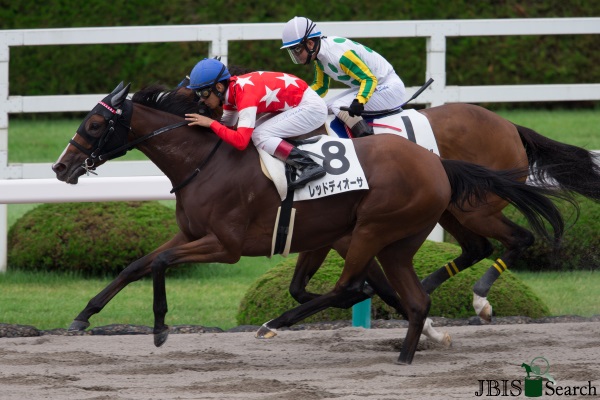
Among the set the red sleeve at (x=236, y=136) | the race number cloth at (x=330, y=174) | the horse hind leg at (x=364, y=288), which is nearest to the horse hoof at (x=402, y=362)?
the horse hind leg at (x=364, y=288)

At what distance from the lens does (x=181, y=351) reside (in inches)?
241

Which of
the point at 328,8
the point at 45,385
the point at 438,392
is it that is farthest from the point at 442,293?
the point at 328,8

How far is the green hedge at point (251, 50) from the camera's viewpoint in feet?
44.4

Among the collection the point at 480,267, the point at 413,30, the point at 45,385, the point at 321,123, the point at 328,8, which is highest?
the point at 328,8

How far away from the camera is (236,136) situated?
5.68 metres

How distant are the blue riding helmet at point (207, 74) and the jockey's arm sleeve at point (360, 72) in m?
1.00

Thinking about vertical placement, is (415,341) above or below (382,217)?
below

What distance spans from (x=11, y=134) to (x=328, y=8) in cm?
415

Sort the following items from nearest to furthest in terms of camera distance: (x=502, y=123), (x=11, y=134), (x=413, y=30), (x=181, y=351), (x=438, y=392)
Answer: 1. (x=438, y=392)
2. (x=181, y=351)
3. (x=502, y=123)
4. (x=413, y=30)
5. (x=11, y=134)

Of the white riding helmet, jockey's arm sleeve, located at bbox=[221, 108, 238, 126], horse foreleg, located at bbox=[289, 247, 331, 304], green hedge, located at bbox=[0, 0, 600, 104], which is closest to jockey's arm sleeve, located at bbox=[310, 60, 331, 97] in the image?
the white riding helmet

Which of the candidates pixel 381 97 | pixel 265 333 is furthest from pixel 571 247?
pixel 265 333

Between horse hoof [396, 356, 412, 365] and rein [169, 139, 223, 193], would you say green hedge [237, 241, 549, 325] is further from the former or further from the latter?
rein [169, 139, 223, 193]

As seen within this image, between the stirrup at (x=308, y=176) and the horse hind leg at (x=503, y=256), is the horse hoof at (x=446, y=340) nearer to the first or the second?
the horse hind leg at (x=503, y=256)

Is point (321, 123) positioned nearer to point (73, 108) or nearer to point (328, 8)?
point (73, 108)
